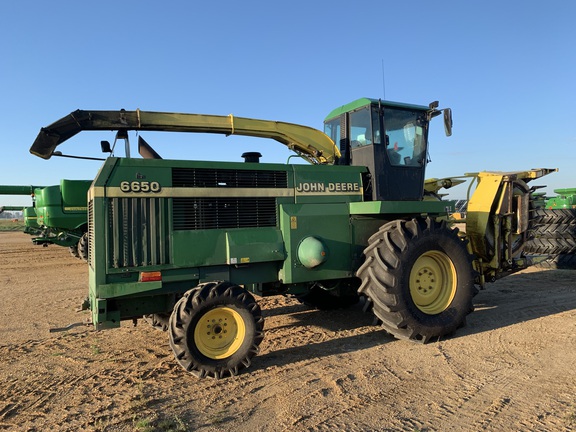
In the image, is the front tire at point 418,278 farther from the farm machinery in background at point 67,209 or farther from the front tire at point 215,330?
the farm machinery in background at point 67,209

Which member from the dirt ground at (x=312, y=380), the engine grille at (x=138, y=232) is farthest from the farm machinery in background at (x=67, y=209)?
the engine grille at (x=138, y=232)

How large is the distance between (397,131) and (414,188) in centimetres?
91

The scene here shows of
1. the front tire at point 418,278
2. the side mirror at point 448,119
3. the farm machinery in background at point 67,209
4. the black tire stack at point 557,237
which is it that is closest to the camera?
the front tire at point 418,278

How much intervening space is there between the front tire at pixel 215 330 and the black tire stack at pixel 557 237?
335 inches

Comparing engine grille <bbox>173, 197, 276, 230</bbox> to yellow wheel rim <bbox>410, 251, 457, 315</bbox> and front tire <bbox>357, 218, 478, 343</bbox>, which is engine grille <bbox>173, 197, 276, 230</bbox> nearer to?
front tire <bbox>357, 218, 478, 343</bbox>

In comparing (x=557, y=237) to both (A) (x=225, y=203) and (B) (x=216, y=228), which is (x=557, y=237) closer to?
(A) (x=225, y=203)

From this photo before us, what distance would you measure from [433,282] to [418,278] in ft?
0.95

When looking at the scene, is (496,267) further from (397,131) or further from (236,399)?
(236,399)

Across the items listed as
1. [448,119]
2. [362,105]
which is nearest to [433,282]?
[448,119]

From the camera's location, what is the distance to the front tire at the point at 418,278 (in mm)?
5312

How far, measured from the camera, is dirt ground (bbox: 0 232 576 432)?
140 inches

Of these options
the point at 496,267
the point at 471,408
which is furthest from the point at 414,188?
the point at 471,408

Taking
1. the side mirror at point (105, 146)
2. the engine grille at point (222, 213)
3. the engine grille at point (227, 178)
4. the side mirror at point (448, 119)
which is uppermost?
the side mirror at point (448, 119)

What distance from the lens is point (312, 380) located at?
4.37 meters
